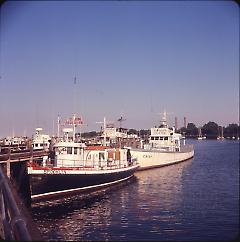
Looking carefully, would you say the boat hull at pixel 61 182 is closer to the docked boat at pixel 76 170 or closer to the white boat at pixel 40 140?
the docked boat at pixel 76 170

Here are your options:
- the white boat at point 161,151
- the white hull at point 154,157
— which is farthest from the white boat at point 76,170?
the white boat at point 161,151

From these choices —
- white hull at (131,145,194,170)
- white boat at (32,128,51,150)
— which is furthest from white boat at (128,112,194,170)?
white boat at (32,128,51,150)

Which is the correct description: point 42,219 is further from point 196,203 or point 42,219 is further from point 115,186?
point 115,186

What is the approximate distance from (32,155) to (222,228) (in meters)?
12.0

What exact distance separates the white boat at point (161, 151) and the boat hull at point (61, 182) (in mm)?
11011

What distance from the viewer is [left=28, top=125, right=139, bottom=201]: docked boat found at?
16375 mm

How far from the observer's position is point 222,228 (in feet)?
31.0

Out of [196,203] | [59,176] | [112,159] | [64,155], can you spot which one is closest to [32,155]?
[64,155]

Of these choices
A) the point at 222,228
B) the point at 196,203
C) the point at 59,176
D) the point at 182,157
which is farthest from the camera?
the point at 182,157

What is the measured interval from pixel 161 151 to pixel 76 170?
16.3 metres

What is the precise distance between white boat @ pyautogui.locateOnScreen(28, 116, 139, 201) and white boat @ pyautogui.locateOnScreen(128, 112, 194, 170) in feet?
25.3

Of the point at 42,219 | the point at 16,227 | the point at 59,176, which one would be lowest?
the point at 42,219

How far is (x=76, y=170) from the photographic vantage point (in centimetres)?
1728

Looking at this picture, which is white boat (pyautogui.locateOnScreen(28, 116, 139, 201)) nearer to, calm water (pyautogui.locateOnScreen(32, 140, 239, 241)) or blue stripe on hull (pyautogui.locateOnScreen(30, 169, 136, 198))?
blue stripe on hull (pyautogui.locateOnScreen(30, 169, 136, 198))
